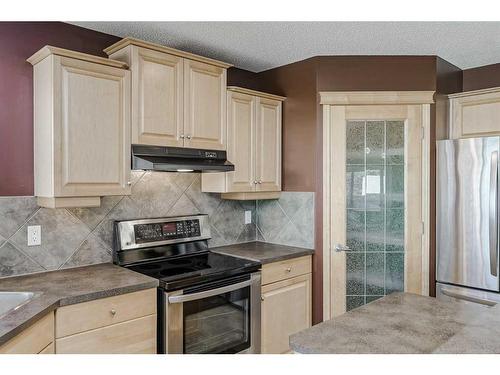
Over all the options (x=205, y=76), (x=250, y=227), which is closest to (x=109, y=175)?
(x=205, y=76)

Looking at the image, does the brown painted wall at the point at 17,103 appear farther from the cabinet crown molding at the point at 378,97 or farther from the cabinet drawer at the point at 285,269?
the cabinet crown molding at the point at 378,97

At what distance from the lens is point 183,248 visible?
2863 millimetres

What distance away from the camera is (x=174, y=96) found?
249cm

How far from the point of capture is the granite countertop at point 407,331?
122cm

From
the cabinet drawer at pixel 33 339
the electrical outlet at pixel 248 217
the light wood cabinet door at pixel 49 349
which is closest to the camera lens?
the cabinet drawer at pixel 33 339

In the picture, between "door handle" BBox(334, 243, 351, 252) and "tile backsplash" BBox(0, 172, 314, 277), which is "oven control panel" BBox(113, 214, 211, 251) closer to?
"tile backsplash" BBox(0, 172, 314, 277)

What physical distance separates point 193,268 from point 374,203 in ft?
4.80

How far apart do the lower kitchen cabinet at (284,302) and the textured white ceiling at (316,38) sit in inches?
61.6

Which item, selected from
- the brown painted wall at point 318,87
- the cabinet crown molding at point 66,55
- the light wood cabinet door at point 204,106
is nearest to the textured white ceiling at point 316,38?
the brown painted wall at point 318,87

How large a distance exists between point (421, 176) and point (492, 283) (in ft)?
2.85

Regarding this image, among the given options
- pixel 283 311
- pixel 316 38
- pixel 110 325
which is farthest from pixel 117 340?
pixel 316 38

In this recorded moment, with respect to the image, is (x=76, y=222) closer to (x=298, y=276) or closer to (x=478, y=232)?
(x=298, y=276)

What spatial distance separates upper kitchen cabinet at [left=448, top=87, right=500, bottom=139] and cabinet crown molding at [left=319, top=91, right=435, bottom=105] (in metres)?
0.38

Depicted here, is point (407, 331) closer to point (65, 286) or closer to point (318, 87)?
point (65, 286)
